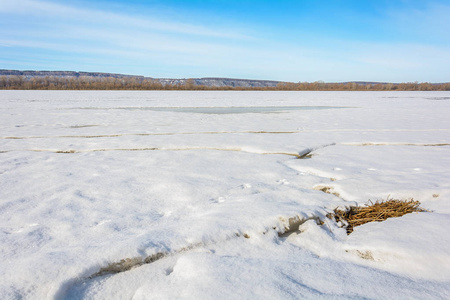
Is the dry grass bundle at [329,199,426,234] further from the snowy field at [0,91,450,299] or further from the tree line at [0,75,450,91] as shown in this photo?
the tree line at [0,75,450,91]

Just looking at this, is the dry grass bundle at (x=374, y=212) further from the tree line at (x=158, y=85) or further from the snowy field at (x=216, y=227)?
the tree line at (x=158, y=85)

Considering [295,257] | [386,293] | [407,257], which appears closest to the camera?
[386,293]

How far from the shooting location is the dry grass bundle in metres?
2.29

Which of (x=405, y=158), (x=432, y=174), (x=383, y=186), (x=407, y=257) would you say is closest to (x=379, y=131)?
(x=405, y=158)

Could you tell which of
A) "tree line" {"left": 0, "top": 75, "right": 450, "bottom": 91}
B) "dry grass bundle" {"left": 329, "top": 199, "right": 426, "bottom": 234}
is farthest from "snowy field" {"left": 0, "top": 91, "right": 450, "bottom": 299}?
"tree line" {"left": 0, "top": 75, "right": 450, "bottom": 91}

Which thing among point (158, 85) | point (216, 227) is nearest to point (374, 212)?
point (216, 227)

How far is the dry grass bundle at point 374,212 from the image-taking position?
229cm

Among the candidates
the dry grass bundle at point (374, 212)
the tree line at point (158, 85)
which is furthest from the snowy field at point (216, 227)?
the tree line at point (158, 85)

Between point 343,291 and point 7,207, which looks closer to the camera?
point 343,291

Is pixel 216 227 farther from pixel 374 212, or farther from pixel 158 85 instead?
pixel 158 85

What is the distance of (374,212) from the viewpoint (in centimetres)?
237

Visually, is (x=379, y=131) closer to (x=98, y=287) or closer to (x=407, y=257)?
(x=407, y=257)

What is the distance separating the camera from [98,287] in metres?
1.58

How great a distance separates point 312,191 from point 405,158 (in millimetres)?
2480
